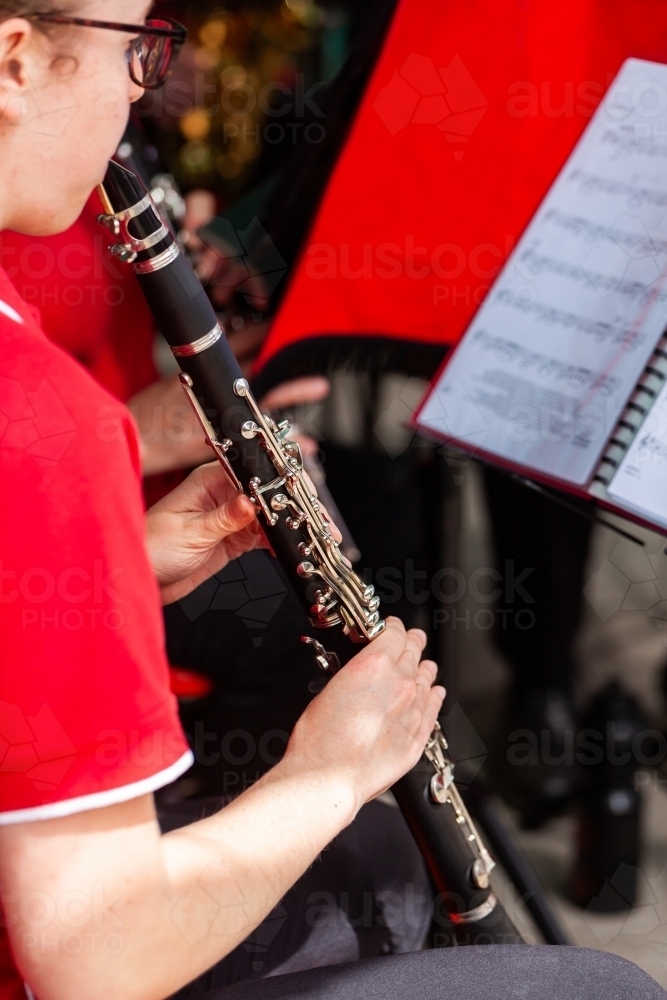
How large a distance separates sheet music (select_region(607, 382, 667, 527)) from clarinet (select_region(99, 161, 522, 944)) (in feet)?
0.80

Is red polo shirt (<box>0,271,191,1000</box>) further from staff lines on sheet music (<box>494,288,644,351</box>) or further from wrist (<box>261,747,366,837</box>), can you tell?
staff lines on sheet music (<box>494,288,644,351</box>)

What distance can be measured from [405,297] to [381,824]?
60 cm

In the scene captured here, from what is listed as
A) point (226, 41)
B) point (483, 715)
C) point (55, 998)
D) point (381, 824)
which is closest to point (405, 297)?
point (381, 824)

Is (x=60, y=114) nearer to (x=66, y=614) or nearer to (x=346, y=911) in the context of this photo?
(x=66, y=614)

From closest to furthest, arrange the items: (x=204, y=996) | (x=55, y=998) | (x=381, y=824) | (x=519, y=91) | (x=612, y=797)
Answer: (x=55, y=998), (x=204, y=996), (x=381, y=824), (x=519, y=91), (x=612, y=797)

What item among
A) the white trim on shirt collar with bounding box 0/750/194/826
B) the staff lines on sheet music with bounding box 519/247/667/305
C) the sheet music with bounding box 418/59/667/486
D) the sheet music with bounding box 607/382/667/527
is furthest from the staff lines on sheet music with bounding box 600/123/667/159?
the white trim on shirt collar with bounding box 0/750/194/826

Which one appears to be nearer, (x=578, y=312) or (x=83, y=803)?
(x=83, y=803)

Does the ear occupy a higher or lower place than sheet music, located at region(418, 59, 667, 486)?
higher

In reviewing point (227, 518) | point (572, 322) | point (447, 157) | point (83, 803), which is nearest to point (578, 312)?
point (572, 322)

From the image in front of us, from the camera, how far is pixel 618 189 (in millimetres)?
941

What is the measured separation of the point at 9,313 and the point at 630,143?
0.68 meters

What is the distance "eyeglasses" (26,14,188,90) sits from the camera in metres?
0.52

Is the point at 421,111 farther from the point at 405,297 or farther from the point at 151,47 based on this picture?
the point at 151,47

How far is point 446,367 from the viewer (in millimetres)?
985
